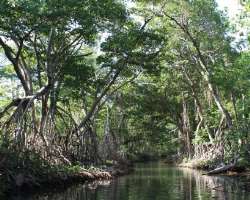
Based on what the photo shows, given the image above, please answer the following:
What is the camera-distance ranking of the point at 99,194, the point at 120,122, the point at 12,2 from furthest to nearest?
the point at 120,122
the point at 99,194
the point at 12,2

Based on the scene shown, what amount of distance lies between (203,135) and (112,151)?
702 centimetres

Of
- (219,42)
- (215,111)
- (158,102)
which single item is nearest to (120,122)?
(158,102)

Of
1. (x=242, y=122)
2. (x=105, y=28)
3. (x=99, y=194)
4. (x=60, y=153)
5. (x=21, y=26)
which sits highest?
(x=105, y=28)

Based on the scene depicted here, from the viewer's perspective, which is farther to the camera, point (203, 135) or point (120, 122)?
point (120, 122)

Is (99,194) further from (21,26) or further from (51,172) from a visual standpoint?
(21,26)

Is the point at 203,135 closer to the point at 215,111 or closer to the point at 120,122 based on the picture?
the point at 215,111

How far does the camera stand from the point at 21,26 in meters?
16.9

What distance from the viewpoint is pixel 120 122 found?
41000mm

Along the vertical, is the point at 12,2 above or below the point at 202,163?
above

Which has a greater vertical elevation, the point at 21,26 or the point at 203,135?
the point at 21,26

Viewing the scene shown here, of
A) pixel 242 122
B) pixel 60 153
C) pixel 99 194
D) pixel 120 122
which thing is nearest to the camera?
pixel 99 194

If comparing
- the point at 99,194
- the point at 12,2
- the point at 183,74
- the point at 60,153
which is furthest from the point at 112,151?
the point at 12,2

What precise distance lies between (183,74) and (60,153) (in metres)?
17.1

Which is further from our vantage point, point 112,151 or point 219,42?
point 112,151
